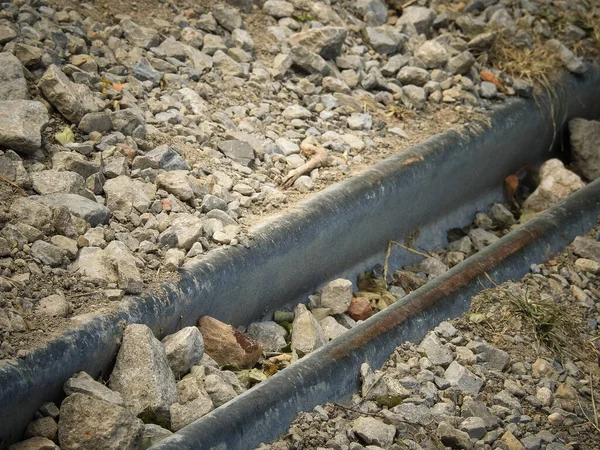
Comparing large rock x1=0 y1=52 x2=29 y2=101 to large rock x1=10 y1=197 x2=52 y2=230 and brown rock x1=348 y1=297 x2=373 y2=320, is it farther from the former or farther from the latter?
brown rock x1=348 y1=297 x2=373 y2=320

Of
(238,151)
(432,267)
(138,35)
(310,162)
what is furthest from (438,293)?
(138,35)

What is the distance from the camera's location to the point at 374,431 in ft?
9.50

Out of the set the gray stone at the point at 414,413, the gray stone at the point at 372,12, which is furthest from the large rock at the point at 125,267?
the gray stone at the point at 372,12

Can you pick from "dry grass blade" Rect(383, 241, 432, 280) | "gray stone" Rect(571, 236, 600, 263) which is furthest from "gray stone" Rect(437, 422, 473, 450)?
"gray stone" Rect(571, 236, 600, 263)

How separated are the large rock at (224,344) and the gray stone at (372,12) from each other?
96.6 inches

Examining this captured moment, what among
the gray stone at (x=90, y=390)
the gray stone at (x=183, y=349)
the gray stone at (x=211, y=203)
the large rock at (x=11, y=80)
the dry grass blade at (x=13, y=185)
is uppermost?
the large rock at (x=11, y=80)

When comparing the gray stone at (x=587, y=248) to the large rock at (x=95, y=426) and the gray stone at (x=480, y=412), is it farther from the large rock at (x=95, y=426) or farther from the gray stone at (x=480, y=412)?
the large rock at (x=95, y=426)

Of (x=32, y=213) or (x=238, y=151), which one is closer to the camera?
(x=32, y=213)

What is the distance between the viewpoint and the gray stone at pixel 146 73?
13.3ft

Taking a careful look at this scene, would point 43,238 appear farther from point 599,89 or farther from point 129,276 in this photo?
point 599,89

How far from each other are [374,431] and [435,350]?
0.59 meters

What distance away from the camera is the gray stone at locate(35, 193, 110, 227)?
316cm

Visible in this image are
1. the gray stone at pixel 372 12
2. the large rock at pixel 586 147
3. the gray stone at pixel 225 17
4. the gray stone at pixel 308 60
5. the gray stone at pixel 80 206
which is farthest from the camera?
the gray stone at pixel 372 12

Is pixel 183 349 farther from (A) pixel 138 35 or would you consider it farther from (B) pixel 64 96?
(A) pixel 138 35
